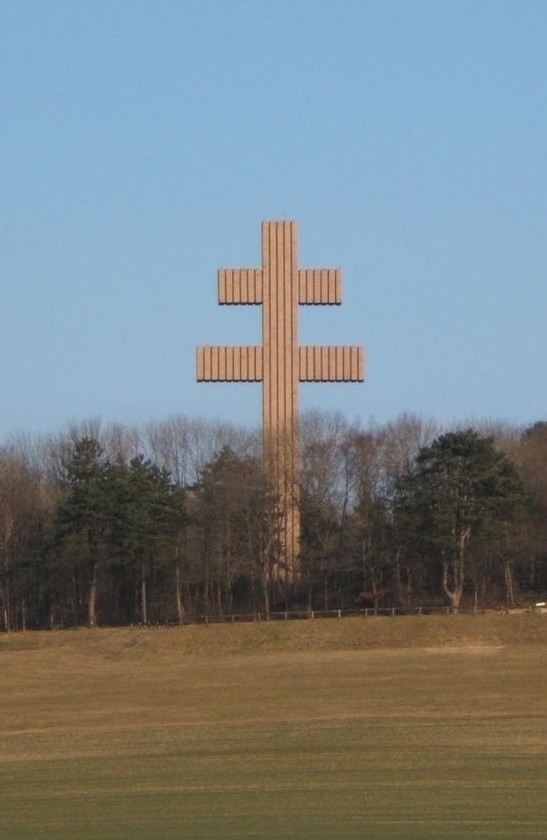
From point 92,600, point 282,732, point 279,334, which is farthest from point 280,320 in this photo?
point 282,732

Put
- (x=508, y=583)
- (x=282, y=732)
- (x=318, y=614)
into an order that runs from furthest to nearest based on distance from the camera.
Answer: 1. (x=508, y=583)
2. (x=318, y=614)
3. (x=282, y=732)

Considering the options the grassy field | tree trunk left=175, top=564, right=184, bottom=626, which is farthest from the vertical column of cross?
the grassy field

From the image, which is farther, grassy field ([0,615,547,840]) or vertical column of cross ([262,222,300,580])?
vertical column of cross ([262,222,300,580])

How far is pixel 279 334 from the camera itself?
68.1m

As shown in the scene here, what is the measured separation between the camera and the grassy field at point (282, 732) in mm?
20891

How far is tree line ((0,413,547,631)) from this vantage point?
6638 centimetres

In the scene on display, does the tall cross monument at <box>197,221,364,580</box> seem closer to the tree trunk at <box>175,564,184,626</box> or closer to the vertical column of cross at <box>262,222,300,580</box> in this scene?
the vertical column of cross at <box>262,222,300,580</box>

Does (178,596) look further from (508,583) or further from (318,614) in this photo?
(508,583)

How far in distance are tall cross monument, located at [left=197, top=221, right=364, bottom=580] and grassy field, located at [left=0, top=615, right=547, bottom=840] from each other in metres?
12.5

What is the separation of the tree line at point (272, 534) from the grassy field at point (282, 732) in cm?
822

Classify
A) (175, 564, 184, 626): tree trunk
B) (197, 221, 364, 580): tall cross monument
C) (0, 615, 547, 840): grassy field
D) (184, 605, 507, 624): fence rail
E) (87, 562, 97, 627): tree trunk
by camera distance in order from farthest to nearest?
(175, 564, 184, 626): tree trunk → (87, 562, 97, 627): tree trunk → (197, 221, 364, 580): tall cross monument → (184, 605, 507, 624): fence rail → (0, 615, 547, 840): grassy field

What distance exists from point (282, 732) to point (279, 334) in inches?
1475

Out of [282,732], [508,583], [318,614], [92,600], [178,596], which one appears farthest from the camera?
[178,596]

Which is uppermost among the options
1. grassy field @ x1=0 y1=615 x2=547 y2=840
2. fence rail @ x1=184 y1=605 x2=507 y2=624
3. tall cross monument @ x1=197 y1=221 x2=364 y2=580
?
tall cross monument @ x1=197 y1=221 x2=364 y2=580
